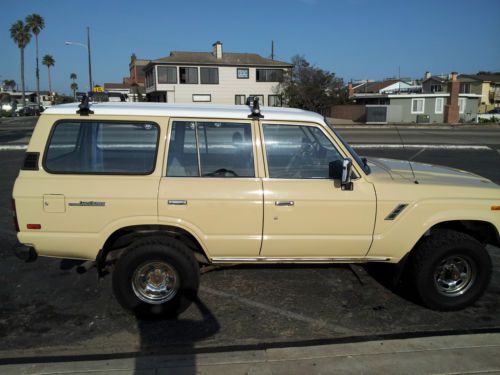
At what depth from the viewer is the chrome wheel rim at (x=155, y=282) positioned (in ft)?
13.1

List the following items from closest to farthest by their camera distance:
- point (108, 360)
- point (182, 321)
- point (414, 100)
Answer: point (108, 360) < point (182, 321) < point (414, 100)

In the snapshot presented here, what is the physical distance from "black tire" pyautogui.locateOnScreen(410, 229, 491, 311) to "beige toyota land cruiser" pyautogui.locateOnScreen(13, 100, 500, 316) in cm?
1

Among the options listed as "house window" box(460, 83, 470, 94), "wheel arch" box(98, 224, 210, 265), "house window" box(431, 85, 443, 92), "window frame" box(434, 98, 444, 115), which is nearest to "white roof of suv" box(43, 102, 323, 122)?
"wheel arch" box(98, 224, 210, 265)

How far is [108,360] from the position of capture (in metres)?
3.28

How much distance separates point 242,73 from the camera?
51.4 metres

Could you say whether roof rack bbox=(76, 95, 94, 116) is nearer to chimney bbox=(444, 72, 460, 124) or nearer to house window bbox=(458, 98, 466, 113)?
chimney bbox=(444, 72, 460, 124)

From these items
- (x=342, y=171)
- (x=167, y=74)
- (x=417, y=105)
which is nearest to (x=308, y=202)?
(x=342, y=171)

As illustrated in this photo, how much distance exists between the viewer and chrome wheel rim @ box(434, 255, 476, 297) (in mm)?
4176

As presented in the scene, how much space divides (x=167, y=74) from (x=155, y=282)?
47.7m

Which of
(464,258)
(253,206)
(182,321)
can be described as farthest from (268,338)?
(464,258)

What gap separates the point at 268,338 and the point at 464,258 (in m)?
1.96

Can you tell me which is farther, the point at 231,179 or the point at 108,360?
the point at 231,179

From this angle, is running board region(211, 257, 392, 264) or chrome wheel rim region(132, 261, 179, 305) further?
running board region(211, 257, 392, 264)

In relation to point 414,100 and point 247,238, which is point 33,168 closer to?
point 247,238
